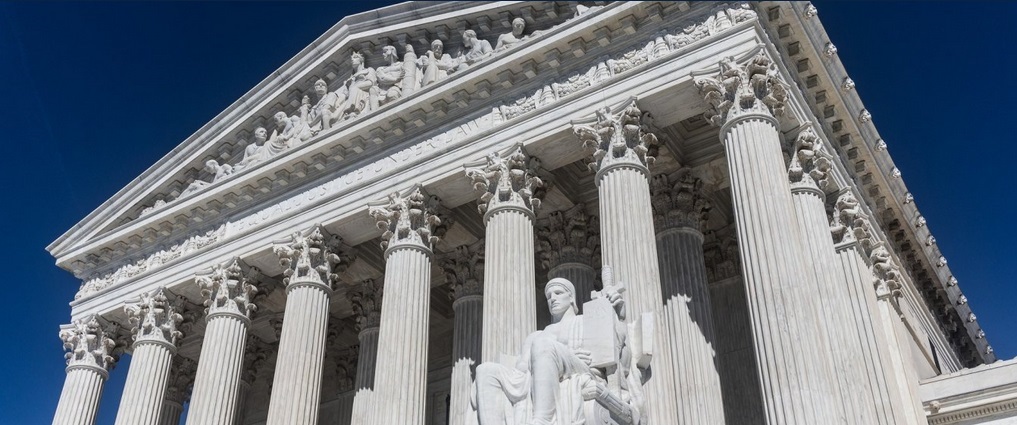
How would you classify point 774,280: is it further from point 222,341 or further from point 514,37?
point 222,341

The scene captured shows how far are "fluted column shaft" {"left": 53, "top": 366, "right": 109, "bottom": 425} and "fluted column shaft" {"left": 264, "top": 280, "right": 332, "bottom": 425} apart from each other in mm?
7528

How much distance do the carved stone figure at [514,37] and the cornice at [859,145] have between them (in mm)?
5925

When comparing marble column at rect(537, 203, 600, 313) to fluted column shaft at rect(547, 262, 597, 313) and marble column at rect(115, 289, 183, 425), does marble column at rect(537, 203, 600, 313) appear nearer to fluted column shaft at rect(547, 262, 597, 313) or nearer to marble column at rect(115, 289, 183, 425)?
fluted column shaft at rect(547, 262, 597, 313)

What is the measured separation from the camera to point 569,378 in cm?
921

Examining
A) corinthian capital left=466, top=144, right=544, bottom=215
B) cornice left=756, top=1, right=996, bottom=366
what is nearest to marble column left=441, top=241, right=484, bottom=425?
corinthian capital left=466, top=144, right=544, bottom=215

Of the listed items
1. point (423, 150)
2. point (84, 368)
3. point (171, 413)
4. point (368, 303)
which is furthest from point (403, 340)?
point (171, 413)

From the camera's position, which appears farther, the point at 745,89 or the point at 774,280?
the point at 745,89

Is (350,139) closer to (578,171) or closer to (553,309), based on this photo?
(578,171)

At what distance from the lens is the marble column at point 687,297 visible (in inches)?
743

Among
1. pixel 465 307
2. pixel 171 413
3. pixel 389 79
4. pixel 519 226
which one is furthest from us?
pixel 171 413

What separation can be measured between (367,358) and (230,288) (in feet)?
13.7

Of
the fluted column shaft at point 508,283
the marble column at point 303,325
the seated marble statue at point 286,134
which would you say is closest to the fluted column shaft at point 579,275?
the fluted column shaft at point 508,283

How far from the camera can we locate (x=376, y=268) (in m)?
26.8

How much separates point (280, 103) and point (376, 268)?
5.81m
